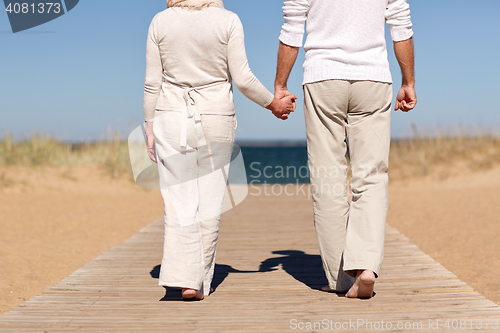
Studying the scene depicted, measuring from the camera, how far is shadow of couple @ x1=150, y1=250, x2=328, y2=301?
2777 mm

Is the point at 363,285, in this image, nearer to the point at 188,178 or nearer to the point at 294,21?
the point at 188,178

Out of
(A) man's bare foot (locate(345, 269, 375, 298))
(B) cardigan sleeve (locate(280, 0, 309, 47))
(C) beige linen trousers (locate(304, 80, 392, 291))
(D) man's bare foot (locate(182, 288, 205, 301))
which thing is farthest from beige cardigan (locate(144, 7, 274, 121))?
(A) man's bare foot (locate(345, 269, 375, 298))

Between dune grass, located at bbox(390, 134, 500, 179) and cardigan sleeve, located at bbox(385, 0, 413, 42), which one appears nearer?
cardigan sleeve, located at bbox(385, 0, 413, 42)

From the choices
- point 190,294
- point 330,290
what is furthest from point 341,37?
point 190,294

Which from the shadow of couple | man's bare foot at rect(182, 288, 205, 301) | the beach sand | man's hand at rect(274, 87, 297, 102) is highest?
man's hand at rect(274, 87, 297, 102)

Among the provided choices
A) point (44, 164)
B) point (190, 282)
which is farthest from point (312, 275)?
point (44, 164)

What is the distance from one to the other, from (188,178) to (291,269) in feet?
4.01

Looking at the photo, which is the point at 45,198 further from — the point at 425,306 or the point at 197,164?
the point at 425,306

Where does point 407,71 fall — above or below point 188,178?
above

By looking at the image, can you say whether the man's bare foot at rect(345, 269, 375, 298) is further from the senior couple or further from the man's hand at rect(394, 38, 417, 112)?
the man's hand at rect(394, 38, 417, 112)

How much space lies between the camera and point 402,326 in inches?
79.0

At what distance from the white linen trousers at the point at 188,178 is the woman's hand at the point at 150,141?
0.17 ft

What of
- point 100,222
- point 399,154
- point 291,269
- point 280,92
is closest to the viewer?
point 280,92

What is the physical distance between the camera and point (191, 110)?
2.37 metres
